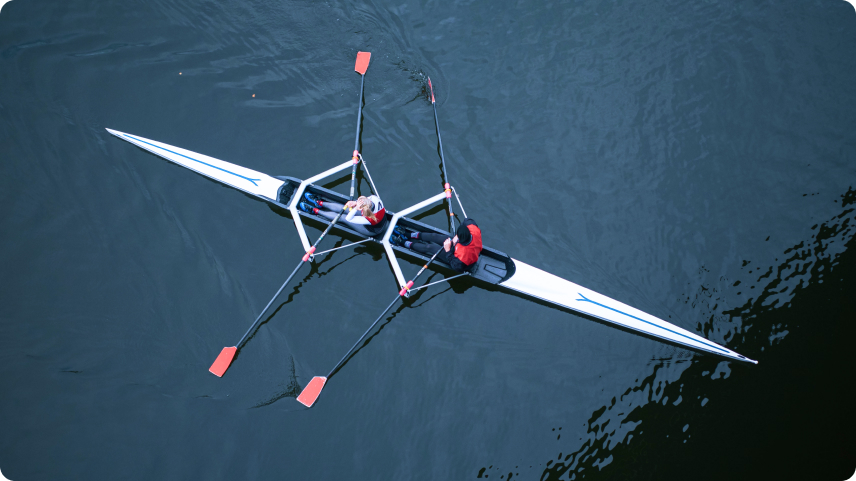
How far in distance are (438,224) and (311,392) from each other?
3921mm

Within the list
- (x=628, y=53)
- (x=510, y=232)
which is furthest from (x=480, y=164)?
(x=628, y=53)

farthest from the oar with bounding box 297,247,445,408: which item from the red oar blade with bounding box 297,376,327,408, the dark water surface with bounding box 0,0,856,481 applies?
the dark water surface with bounding box 0,0,856,481

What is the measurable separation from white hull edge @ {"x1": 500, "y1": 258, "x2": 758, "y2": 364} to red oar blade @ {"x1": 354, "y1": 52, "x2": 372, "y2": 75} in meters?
5.22

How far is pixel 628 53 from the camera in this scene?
10.2m

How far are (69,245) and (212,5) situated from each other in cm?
587

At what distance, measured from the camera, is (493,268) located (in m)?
8.48

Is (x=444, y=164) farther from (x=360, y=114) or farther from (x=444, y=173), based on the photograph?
(x=360, y=114)

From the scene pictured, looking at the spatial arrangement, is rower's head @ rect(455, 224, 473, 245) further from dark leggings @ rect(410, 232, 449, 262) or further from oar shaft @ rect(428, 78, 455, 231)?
oar shaft @ rect(428, 78, 455, 231)

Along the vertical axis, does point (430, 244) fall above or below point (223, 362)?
above

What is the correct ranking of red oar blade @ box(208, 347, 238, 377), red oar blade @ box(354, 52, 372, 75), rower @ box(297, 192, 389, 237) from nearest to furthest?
rower @ box(297, 192, 389, 237) → red oar blade @ box(208, 347, 238, 377) → red oar blade @ box(354, 52, 372, 75)

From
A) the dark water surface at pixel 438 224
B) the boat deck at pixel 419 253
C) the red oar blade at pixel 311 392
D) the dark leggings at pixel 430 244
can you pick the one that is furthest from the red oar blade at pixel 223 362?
the dark leggings at pixel 430 244

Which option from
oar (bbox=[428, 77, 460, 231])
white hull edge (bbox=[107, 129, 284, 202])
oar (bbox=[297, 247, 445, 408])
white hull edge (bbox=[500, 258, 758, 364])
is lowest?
oar (bbox=[297, 247, 445, 408])

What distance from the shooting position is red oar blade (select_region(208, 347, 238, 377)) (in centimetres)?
804

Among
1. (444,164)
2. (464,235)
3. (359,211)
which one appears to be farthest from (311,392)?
(444,164)
